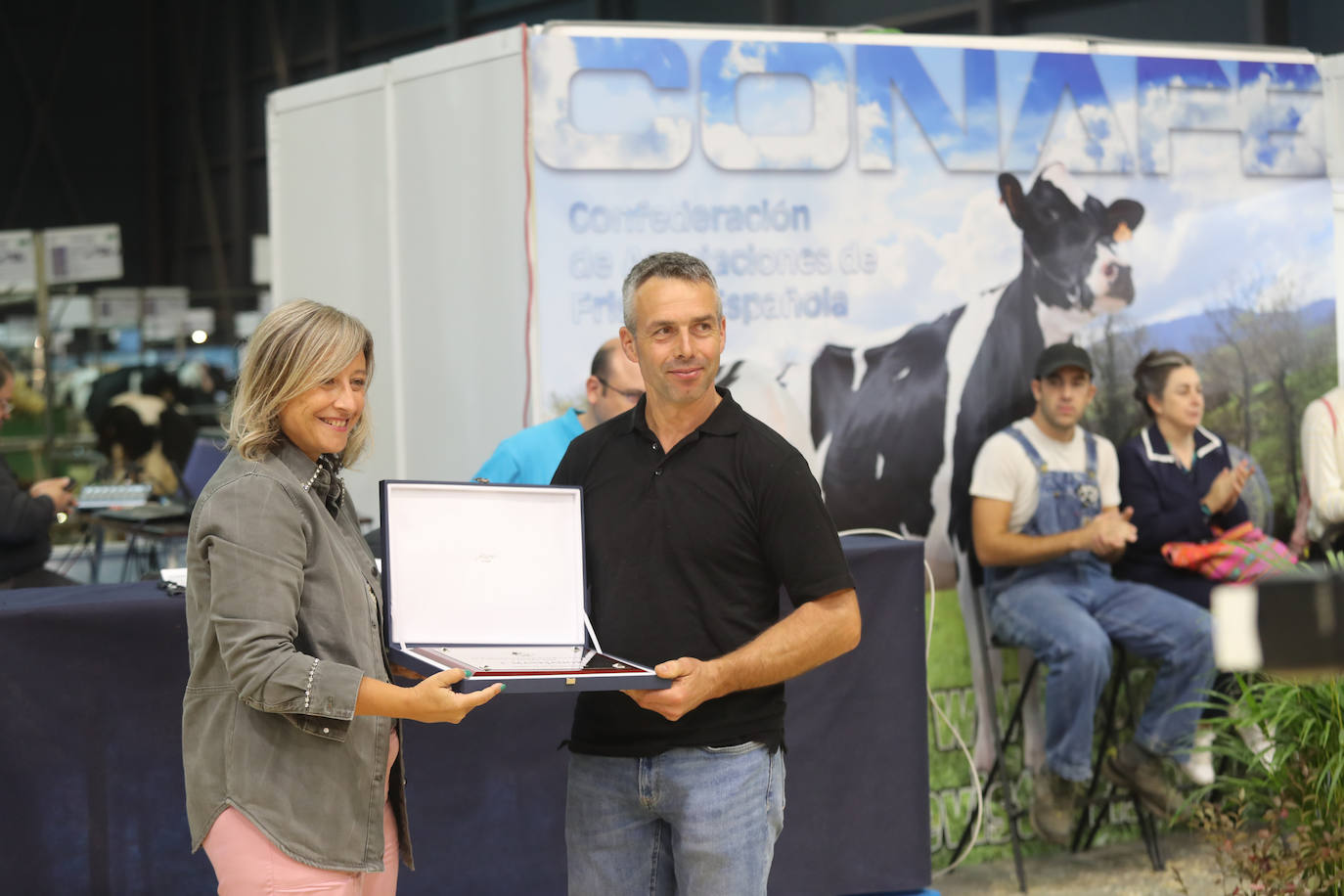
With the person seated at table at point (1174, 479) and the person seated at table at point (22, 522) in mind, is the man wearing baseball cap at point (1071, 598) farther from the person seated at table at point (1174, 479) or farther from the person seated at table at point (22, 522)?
the person seated at table at point (22, 522)

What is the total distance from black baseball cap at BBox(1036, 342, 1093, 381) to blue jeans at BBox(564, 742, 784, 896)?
2.81 metres

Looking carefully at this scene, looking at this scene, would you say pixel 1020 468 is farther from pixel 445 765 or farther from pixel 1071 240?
pixel 445 765

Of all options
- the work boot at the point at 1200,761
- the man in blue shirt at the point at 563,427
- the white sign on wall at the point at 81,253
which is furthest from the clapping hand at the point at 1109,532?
the white sign on wall at the point at 81,253

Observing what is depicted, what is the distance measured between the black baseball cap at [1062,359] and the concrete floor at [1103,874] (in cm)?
161

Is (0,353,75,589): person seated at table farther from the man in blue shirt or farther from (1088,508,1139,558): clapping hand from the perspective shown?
(1088,508,1139,558): clapping hand

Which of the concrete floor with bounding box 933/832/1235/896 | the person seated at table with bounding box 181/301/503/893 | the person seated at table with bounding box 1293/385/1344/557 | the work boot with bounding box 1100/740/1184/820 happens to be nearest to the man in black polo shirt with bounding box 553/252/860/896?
the person seated at table with bounding box 181/301/503/893

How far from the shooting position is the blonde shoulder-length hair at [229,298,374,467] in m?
1.96

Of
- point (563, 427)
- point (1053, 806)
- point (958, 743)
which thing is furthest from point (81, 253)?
point (1053, 806)

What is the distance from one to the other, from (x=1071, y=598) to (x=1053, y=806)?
0.70m

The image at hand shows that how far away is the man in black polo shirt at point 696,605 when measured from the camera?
2.15 m

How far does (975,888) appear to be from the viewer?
4656mm

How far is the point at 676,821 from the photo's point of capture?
218 cm

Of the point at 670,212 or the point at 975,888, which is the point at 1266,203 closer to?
the point at 670,212

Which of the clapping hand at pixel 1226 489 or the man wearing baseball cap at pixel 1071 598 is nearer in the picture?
the man wearing baseball cap at pixel 1071 598
